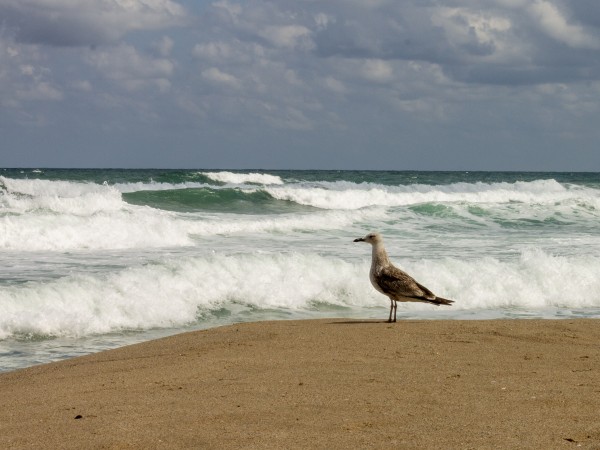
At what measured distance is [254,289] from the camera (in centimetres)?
1237

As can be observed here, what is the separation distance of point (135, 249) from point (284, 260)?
515cm

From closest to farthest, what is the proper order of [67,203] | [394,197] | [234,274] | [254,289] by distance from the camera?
[254,289], [234,274], [67,203], [394,197]

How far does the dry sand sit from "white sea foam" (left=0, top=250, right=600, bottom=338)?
2.22m

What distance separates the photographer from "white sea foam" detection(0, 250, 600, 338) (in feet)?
33.7

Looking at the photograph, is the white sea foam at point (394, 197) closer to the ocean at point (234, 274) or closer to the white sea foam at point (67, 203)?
the white sea foam at point (67, 203)

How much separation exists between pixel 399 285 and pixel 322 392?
3112 millimetres

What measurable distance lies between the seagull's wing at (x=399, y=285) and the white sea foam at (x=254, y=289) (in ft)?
9.40

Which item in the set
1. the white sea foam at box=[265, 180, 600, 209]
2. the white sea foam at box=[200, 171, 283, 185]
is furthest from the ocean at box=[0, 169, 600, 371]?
the white sea foam at box=[200, 171, 283, 185]

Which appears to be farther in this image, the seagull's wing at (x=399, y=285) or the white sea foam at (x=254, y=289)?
the white sea foam at (x=254, y=289)

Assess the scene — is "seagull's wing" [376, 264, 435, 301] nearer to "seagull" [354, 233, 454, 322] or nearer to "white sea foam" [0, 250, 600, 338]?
"seagull" [354, 233, 454, 322]

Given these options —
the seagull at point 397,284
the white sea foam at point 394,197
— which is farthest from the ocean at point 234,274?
the white sea foam at point 394,197

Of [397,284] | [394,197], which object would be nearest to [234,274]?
[397,284]

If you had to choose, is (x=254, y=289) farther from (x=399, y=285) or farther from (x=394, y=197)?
(x=394, y=197)

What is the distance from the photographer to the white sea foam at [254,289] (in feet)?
33.7
